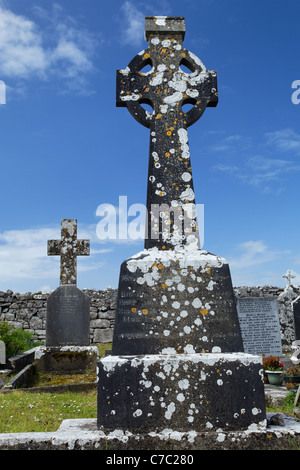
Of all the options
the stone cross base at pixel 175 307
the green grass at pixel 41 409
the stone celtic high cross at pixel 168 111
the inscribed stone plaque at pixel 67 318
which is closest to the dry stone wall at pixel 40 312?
the inscribed stone plaque at pixel 67 318

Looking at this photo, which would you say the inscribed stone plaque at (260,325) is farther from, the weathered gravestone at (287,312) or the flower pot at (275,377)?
the weathered gravestone at (287,312)

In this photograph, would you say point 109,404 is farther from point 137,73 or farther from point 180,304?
point 137,73

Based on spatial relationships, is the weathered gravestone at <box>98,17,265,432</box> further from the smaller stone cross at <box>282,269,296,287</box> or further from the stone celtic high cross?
the smaller stone cross at <box>282,269,296,287</box>

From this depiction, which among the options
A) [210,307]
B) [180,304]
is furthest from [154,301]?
[210,307]

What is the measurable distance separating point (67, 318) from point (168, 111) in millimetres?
6780

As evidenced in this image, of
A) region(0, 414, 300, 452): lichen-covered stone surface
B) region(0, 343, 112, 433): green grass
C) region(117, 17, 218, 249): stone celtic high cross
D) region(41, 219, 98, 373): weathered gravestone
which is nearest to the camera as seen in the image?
region(0, 414, 300, 452): lichen-covered stone surface

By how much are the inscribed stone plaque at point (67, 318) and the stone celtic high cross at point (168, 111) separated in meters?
6.48

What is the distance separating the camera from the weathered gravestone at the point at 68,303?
30.1 ft

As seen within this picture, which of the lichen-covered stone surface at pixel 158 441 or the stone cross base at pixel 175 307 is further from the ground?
the stone cross base at pixel 175 307

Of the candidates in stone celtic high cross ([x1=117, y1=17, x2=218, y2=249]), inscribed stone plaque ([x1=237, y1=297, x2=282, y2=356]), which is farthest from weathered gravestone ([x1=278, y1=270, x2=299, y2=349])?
stone celtic high cross ([x1=117, y1=17, x2=218, y2=249])

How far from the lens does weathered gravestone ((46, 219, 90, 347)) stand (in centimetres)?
918

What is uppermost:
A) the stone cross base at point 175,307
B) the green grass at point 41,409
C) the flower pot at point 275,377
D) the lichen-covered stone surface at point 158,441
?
the stone cross base at point 175,307
